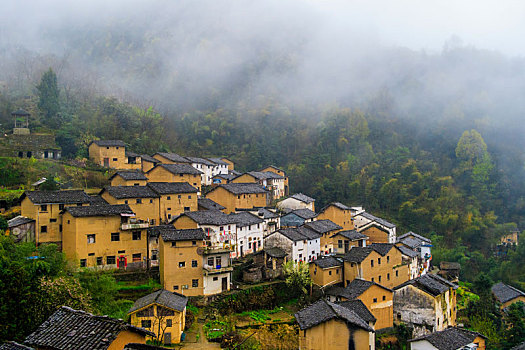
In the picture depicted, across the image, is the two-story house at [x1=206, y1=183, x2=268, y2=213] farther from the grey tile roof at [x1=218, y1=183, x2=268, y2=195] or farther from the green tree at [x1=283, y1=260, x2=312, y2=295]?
the green tree at [x1=283, y1=260, x2=312, y2=295]

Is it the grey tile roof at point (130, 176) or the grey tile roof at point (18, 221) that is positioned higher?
the grey tile roof at point (130, 176)

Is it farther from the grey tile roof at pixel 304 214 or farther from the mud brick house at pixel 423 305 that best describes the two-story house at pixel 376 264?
the grey tile roof at pixel 304 214

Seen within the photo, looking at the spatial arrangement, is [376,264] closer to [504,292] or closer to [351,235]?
[351,235]

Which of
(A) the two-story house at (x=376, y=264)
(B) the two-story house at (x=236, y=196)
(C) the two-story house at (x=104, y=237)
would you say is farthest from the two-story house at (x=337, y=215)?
(C) the two-story house at (x=104, y=237)

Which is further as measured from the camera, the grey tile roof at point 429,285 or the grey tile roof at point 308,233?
the grey tile roof at point 308,233

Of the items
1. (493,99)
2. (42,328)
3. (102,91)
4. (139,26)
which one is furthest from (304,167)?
(139,26)

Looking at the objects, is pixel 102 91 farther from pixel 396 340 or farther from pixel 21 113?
pixel 396 340
